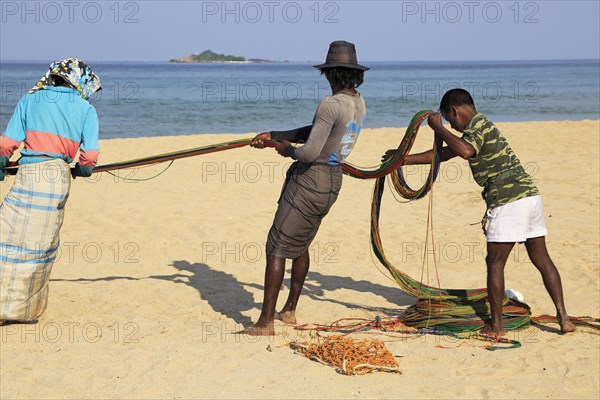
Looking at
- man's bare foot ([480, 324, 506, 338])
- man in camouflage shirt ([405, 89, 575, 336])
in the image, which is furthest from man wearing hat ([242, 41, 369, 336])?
man's bare foot ([480, 324, 506, 338])

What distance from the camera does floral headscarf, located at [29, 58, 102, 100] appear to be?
17.7ft

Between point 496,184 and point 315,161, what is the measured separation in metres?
1.32

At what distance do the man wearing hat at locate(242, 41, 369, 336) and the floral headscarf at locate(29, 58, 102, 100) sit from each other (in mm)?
1332

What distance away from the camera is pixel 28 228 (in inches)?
217

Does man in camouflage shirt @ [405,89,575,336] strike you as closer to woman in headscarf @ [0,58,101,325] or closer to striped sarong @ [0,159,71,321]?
woman in headscarf @ [0,58,101,325]

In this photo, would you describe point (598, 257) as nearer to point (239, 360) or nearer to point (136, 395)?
point (239, 360)

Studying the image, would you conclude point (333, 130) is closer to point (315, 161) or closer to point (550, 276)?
→ point (315, 161)

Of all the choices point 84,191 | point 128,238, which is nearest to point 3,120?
point 84,191

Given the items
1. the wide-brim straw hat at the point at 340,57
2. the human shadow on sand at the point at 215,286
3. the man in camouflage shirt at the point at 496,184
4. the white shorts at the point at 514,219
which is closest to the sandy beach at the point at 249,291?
the human shadow on sand at the point at 215,286

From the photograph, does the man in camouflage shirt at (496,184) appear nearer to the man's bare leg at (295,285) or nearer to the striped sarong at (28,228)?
the man's bare leg at (295,285)

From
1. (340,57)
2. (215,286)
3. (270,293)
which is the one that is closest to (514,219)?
(340,57)

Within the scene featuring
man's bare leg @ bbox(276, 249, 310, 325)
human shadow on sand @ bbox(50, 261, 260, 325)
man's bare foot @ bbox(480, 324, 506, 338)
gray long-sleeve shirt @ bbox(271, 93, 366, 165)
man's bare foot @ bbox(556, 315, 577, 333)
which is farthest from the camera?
human shadow on sand @ bbox(50, 261, 260, 325)

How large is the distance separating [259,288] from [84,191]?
196 inches

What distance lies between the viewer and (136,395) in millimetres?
4617
